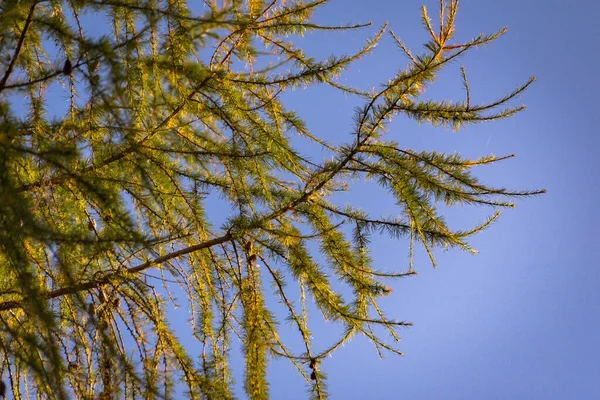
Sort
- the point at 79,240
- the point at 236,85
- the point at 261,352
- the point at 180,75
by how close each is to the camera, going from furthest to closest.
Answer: the point at 236,85, the point at 180,75, the point at 261,352, the point at 79,240

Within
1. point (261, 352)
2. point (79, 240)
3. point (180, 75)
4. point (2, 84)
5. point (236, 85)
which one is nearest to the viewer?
point (79, 240)

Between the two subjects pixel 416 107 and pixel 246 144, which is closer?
pixel 416 107

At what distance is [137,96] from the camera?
117cm

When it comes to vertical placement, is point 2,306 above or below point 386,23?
below

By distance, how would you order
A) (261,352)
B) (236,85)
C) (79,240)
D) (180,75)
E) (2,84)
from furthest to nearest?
1. (236,85)
2. (180,75)
3. (261,352)
4. (2,84)
5. (79,240)

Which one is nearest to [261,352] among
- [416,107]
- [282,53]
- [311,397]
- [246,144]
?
[311,397]

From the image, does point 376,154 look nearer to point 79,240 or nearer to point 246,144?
point 246,144

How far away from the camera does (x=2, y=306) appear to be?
106cm

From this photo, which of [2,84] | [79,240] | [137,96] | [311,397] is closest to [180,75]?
[137,96]

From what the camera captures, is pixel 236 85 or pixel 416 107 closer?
pixel 416 107

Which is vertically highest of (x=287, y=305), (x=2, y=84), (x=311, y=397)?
(x=2, y=84)

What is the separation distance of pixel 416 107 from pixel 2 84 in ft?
2.06

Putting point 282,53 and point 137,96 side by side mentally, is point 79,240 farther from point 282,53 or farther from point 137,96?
point 282,53

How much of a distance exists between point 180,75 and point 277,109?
204mm
